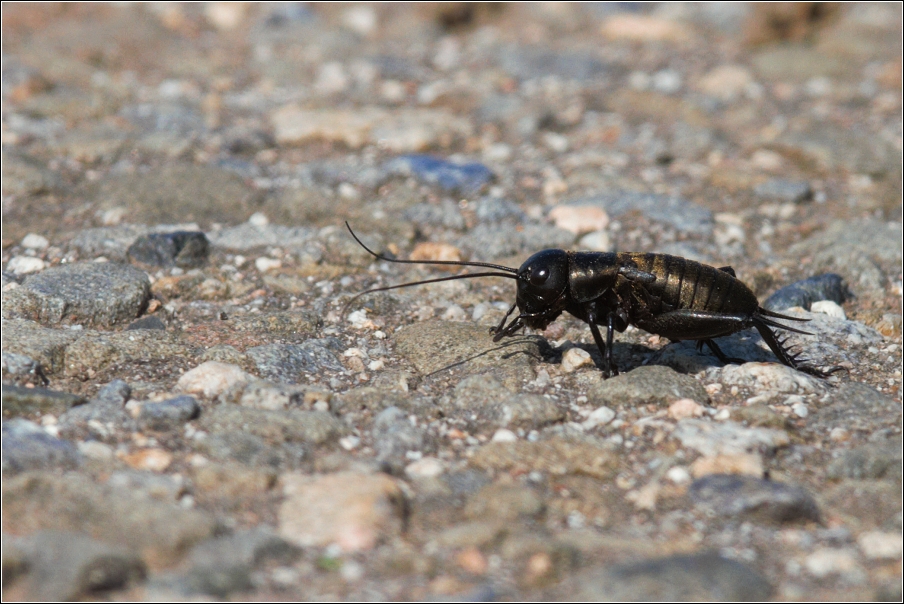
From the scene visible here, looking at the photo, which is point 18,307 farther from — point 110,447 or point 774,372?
point 774,372

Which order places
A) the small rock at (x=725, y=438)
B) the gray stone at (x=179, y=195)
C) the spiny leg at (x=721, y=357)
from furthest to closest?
the gray stone at (x=179, y=195) → the spiny leg at (x=721, y=357) → the small rock at (x=725, y=438)

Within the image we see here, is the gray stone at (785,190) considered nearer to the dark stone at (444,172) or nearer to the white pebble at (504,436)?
the dark stone at (444,172)

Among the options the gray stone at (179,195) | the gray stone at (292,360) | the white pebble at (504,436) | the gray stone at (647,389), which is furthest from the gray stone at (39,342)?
the gray stone at (647,389)

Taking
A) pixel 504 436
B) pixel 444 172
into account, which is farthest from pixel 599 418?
pixel 444 172

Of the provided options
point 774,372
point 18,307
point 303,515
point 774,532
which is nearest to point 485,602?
point 303,515

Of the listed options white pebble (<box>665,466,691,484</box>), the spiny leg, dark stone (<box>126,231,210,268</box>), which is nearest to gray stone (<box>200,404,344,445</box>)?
white pebble (<box>665,466,691,484</box>)
